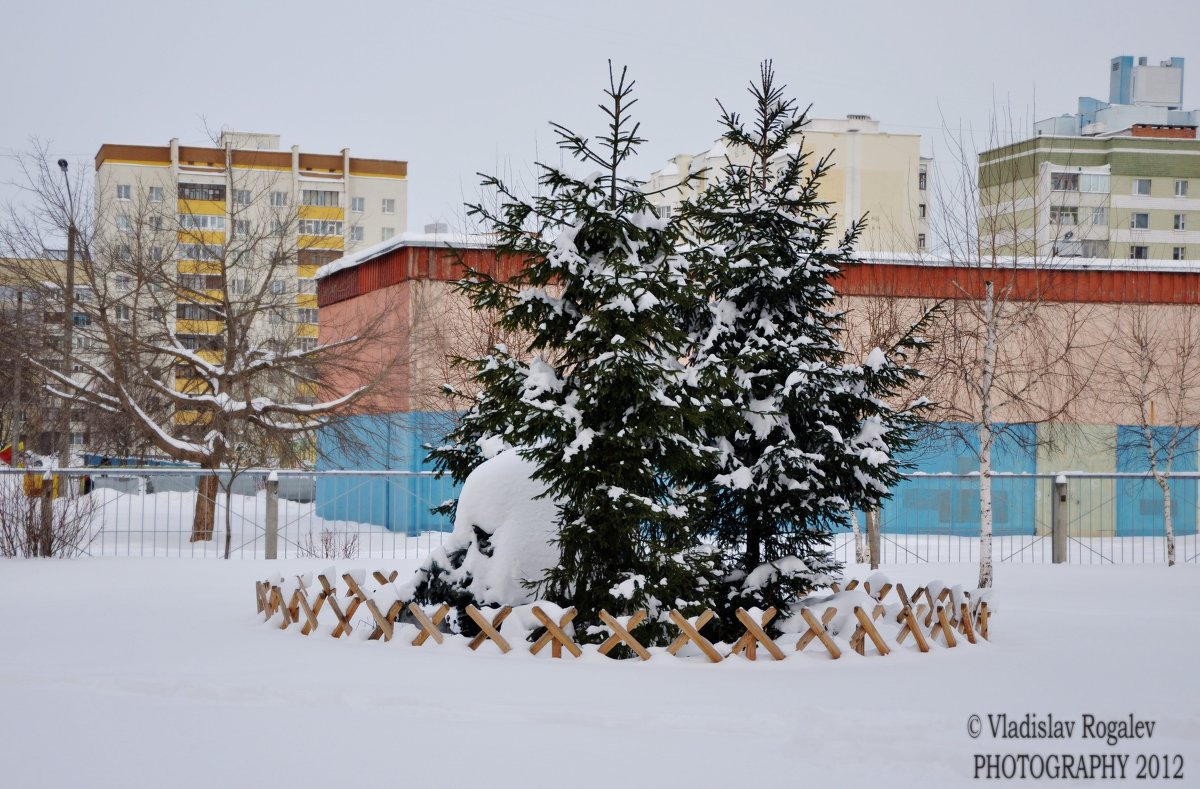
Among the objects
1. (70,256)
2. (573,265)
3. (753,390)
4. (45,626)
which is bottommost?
(45,626)

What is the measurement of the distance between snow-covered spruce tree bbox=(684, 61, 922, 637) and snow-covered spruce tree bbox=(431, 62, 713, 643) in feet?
2.59

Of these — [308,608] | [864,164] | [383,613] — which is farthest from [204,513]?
[864,164]

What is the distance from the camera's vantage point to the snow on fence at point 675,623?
34.9 feet

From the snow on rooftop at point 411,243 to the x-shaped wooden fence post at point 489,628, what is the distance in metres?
14.1

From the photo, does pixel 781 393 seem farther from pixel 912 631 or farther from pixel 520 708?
pixel 520 708

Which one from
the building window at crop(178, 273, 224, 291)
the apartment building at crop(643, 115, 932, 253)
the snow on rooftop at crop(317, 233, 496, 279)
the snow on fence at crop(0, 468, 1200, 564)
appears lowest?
the snow on fence at crop(0, 468, 1200, 564)

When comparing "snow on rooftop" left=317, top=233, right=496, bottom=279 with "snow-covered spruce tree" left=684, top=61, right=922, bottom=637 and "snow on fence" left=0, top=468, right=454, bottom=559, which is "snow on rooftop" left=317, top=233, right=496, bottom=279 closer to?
"snow on fence" left=0, top=468, right=454, bottom=559

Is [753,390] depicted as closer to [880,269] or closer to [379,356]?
[880,269]

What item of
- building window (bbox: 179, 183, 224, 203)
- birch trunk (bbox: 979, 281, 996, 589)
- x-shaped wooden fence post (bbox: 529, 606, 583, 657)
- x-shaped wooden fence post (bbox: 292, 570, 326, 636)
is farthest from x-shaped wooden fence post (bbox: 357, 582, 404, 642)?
building window (bbox: 179, 183, 224, 203)

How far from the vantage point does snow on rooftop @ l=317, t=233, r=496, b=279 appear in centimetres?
2714

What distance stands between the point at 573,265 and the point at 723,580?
3.82 m

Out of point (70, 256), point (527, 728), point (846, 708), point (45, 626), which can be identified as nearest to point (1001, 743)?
point (846, 708)

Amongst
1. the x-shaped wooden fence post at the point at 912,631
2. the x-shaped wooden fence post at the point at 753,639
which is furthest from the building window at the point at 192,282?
the x-shaped wooden fence post at the point at 912,631

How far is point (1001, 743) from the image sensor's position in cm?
793
